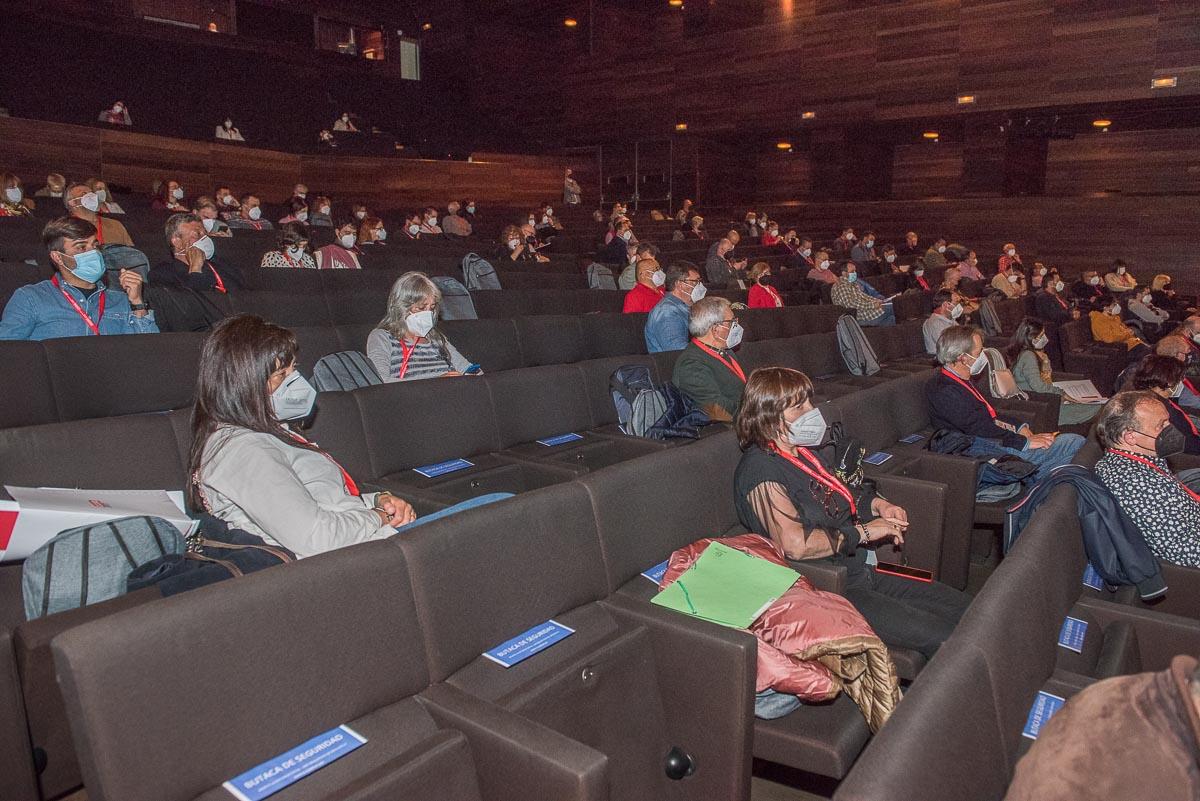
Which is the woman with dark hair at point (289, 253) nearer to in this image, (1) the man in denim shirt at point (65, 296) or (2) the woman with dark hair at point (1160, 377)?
(1) the man in denim shirt at point (65, 296)

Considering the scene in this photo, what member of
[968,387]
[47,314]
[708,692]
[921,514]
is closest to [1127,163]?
[968,387]

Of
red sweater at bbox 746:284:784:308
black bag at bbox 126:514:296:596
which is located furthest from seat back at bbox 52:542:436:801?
red sweater at bbox 746:284:784:308

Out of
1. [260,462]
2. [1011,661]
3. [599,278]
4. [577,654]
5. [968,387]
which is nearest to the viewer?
[1011,661]

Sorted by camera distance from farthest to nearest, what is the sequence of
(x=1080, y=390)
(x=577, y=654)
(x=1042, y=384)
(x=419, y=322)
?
1. (x=1080, y=390)
2. (x=1042, y=384)
3. (x=419, y=322)
4. (x=577, y=654)

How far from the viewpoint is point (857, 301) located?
7910mm

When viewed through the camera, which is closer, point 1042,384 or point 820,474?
point 820,474

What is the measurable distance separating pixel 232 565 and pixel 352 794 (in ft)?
2.16

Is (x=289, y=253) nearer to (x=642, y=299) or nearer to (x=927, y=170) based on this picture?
(x=642, y=299)

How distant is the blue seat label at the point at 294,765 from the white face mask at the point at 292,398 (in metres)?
0.98

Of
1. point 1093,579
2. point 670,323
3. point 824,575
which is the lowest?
point 1093,579

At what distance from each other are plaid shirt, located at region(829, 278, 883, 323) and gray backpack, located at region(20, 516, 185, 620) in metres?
6.85

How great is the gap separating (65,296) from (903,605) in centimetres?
352

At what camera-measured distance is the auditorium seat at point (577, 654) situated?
1.66 m

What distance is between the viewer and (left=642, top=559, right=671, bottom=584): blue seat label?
217cm
